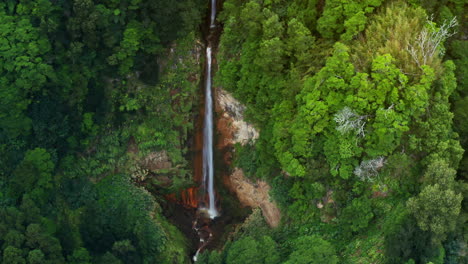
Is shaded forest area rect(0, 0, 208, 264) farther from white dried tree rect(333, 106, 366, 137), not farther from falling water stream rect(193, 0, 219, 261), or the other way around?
white dried tree rect(333, 106, 366, 137)

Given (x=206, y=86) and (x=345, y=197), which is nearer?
(x=345, y=197)

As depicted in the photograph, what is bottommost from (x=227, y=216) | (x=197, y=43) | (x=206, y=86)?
(x=227, y=216)

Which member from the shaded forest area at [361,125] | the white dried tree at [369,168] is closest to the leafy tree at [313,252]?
the shaded forest area at [361,125]

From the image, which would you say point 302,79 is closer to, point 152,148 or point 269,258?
point 269,258

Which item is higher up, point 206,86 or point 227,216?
point 206,86

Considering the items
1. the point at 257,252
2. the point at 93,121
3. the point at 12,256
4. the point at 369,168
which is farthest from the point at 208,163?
the point at 12,256

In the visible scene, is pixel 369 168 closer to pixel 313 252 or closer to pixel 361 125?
pixel 361 125

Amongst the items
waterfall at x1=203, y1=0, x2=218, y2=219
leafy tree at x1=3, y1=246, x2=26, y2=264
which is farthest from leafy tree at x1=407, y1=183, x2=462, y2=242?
leafy tree at x1=3, y1=246, x2=26, y2=264

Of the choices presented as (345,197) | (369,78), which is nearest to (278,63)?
(369,78)
